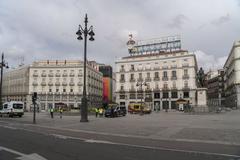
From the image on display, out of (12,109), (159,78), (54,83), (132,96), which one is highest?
(159,78)

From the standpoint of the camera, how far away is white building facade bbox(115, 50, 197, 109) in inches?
3319

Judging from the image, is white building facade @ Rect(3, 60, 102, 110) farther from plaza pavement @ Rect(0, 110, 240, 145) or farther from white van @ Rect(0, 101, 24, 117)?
plaza pavement @ Rect(0, 110, 240, 145)

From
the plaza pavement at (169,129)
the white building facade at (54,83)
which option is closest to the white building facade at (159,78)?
the white building facade at (54,83)

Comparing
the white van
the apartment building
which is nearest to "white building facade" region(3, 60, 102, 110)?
the apartment building

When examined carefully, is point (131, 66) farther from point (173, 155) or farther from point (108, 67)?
point (173, 155)

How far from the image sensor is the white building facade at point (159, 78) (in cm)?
8431

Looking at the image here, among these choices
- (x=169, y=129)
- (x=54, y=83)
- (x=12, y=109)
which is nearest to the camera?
(x=169, y=129)

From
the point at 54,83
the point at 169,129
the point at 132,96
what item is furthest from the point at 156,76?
the point at 169,129

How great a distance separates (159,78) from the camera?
88500 millimetres

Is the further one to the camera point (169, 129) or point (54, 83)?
point (54, 83)

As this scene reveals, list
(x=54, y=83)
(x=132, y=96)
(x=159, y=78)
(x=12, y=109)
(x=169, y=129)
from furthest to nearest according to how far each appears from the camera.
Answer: (x=54, y=83) < (x=132, y=96) < (x=159, y=78) < (x=12, y=109) < (x=169, y=129)

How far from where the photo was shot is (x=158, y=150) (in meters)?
10.1

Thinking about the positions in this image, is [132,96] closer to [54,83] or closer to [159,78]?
[159,78]

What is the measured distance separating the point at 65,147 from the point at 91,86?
A: 9490cm
